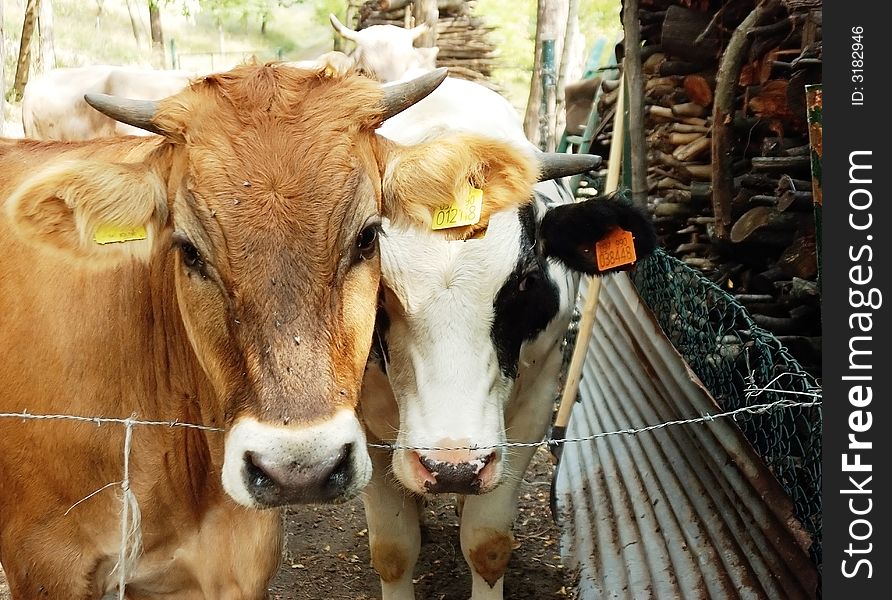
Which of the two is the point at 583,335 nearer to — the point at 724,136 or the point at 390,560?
the point at 724,136

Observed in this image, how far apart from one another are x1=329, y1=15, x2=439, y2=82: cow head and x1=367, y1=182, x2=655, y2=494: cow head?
740cm

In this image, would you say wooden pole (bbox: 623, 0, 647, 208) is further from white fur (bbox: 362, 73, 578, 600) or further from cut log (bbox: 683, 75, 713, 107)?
white fur (bbox: 362, 73, 578, 600)

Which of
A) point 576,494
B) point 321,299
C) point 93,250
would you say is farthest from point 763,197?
point 93,250

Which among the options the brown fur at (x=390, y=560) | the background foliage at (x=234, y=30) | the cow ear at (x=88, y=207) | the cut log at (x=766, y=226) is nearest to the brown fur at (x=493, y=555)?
the brown fur at (x=390, y=560)

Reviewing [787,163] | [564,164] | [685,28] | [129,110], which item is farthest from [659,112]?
[129,110]

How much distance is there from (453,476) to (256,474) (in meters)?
0.92

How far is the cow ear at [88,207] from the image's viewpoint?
7.25 feet

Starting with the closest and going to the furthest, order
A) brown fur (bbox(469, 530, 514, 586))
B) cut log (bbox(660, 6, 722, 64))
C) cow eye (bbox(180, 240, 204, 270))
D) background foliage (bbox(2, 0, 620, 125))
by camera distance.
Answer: cow eye (bbox(180, 240, 204, 270)), brown fur (bbox(469, 530, 514, 586)), cut log (bbox(660, 6, 722, 64)), background foliage (bbox(2, 0, 620, 125))

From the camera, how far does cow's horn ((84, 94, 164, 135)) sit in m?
2.29

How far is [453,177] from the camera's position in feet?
8.06

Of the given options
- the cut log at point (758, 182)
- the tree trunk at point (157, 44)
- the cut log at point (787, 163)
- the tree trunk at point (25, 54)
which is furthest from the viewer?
the tree trunk at point (157, 44)

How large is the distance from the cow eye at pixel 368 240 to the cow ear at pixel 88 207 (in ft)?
1.78

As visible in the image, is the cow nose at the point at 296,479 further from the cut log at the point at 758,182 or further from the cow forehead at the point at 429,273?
the cut log at the point at 758,182

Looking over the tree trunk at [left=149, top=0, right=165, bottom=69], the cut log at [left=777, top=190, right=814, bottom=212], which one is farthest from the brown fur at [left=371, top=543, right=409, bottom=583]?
the tree trunk at [left=149, top=0, right=165, bottom=69]
